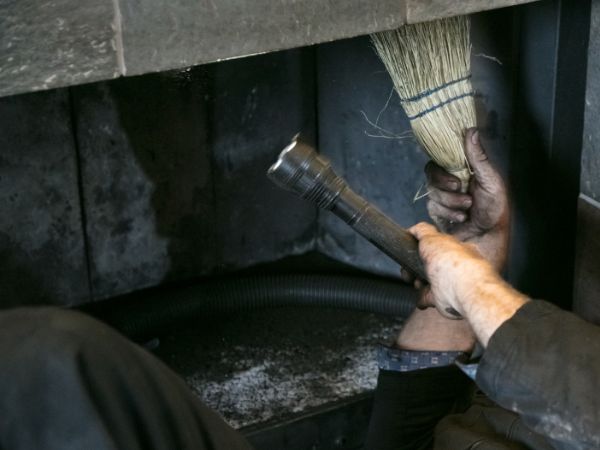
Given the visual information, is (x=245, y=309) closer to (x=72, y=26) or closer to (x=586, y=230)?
(x=586, y=230)

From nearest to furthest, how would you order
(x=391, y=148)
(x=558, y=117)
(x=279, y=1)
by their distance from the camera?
(x=279, y=1) → (x=558, y=117) → (x=391, y=148)

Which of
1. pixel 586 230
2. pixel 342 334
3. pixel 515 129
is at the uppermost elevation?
pixel 515 129

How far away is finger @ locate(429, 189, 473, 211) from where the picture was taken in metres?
2.47

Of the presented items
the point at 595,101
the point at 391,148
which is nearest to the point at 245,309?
the point at 391,148

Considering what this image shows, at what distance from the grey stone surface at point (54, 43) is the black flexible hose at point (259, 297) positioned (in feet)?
5.82

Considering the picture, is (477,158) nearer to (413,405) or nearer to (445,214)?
(445,214)

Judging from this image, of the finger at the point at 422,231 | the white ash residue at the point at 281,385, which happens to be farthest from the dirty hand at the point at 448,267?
the white ash residue at the point at 281,385

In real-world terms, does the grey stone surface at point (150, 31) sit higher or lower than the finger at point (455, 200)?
higher

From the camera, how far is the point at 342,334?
11.4 ft

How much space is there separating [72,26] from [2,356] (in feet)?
2.47

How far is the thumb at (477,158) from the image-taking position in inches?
96.0

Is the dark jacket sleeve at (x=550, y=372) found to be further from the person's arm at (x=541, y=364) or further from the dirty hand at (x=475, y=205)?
the dirty hand at (x=475, y=205)

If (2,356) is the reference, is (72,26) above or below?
above

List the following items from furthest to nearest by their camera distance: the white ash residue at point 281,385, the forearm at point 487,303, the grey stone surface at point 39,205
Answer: the grey stone surface at point 39,205 → the white ash residue at point 281,385 → the forearm at point 487,303
